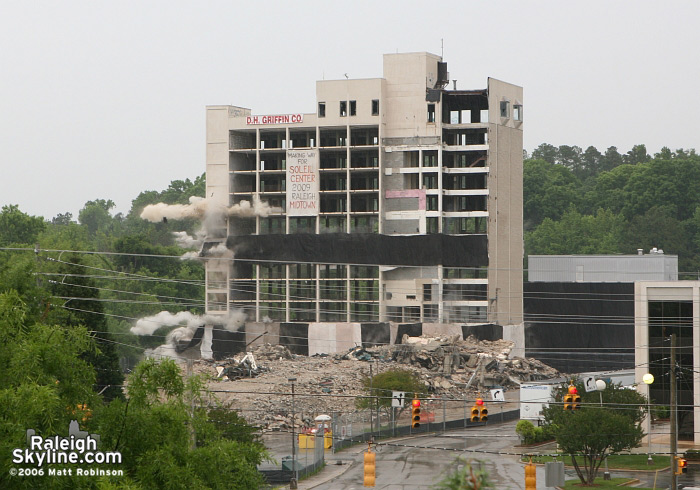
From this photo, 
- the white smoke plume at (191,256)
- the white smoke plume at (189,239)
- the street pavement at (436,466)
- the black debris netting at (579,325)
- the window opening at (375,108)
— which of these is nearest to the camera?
the street pavement at (436,466)

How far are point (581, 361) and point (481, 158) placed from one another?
Result: 2611 cm

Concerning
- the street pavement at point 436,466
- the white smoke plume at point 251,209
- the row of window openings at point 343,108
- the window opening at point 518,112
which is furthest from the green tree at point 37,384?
the window opening at point 518,112

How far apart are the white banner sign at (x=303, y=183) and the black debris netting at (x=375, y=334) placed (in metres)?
14.2

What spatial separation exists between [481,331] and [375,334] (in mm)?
11113

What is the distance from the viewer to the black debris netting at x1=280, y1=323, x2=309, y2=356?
120562 millimetres

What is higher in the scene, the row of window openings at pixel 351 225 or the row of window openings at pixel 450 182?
the row of window openings at pixel 450 182

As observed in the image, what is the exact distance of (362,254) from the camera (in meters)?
121

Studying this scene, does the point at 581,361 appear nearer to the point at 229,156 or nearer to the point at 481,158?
the point at 481,158

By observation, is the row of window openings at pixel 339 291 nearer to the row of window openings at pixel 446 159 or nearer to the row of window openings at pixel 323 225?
the row of window openings at pixel 323 225

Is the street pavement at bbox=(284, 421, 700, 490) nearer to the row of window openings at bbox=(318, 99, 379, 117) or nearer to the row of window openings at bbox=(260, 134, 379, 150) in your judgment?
the row of window openings at bbox=(260, 134, 379, 150)

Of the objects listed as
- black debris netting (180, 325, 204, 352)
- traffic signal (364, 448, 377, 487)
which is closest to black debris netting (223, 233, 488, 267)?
black debris netting (180, 325, 204, 352)

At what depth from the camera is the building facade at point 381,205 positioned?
393 ft

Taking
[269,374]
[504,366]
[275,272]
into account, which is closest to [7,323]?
[269,374]

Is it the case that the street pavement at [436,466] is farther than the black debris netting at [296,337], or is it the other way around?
the black debris netting at [296,337]
